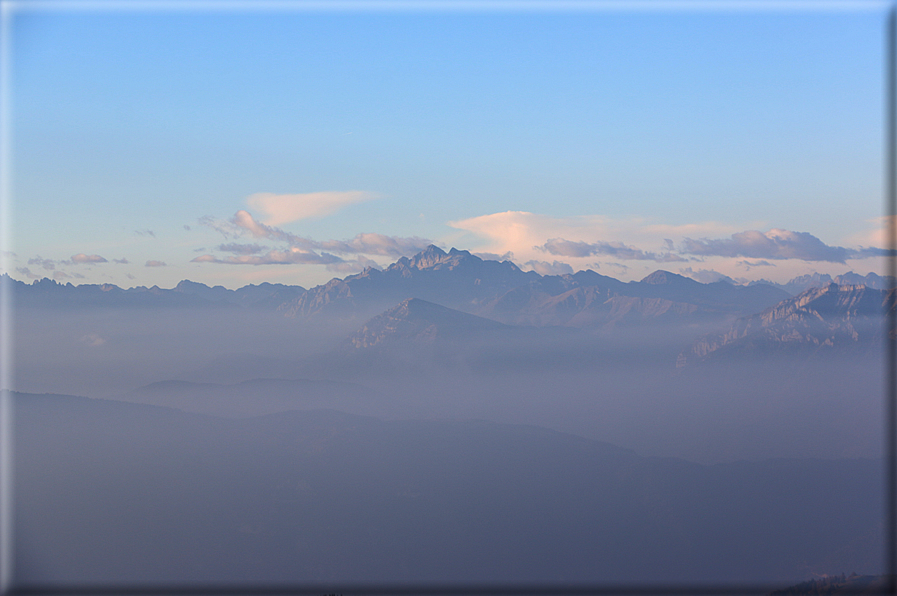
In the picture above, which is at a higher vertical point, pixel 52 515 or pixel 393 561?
pixel 52 515

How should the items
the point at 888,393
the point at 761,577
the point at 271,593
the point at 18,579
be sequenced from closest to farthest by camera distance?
the point at 271,593
the point at 18,579
the point at 888,393
the point at 761,577

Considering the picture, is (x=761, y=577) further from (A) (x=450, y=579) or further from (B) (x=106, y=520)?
(B) (x=106, y=520)

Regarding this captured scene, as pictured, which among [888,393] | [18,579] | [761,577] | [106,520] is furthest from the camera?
[106,520]

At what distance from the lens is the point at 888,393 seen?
48.7 feet

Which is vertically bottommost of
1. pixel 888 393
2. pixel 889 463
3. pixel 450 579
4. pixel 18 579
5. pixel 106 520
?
pixel 450 579

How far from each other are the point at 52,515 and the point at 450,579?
488 feet

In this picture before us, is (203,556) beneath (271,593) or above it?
beneath

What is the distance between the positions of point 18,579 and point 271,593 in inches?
273

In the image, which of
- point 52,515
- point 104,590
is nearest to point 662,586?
point 104,590

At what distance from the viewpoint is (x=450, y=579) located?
179 metres

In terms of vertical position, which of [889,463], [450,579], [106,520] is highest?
[889,463]

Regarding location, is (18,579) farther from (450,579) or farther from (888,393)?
(450,579)

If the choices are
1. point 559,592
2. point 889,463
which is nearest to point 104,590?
point 559,592

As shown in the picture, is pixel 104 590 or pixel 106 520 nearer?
pixel 104 590
